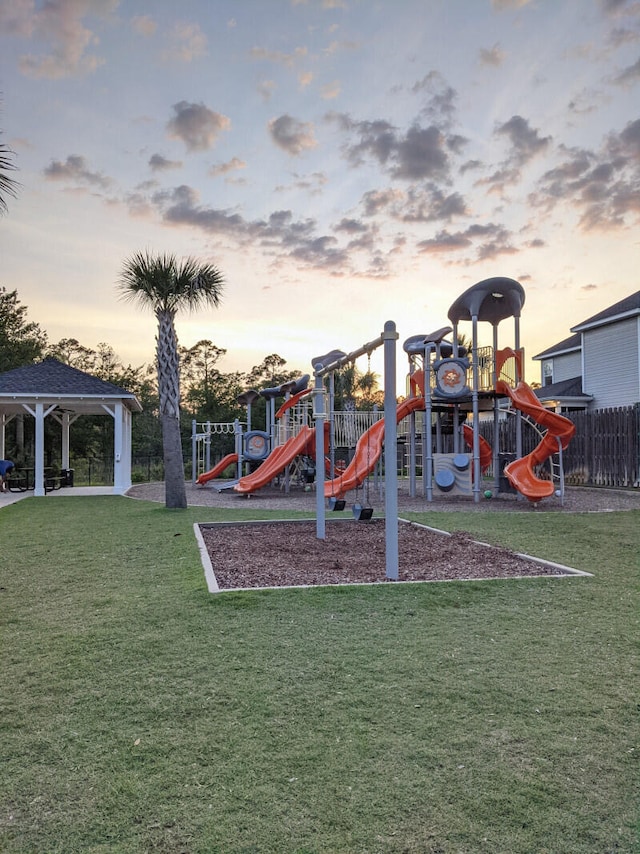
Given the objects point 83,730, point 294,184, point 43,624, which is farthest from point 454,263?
point 83,730

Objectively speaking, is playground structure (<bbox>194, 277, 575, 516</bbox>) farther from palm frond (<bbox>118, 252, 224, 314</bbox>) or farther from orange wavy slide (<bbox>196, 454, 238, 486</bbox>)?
orange wavy slide (<bbox>196, 454, 238, 486</bbox>)

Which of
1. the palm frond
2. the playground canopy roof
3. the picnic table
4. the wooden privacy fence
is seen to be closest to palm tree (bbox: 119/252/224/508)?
the palm frond

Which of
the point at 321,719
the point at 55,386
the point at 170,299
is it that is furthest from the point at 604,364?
the point at 321,719

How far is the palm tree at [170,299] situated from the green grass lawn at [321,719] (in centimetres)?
912

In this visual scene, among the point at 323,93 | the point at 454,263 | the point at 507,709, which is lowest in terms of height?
the point at 507,709

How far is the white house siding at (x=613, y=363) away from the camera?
24.1m

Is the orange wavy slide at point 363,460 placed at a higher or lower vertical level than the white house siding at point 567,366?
lower

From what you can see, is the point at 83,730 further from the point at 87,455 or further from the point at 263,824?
the point at 87,455

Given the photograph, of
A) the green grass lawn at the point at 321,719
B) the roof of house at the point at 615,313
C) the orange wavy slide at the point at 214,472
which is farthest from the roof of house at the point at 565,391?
the green grass lawn at the point at 321,719

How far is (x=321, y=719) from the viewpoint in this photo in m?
3.09

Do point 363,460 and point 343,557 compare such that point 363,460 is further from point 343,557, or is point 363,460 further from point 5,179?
point 5,179

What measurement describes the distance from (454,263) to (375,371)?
24.7 m

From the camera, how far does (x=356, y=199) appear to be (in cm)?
1487

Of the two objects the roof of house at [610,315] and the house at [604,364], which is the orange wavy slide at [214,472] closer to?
the house at [604,364]
